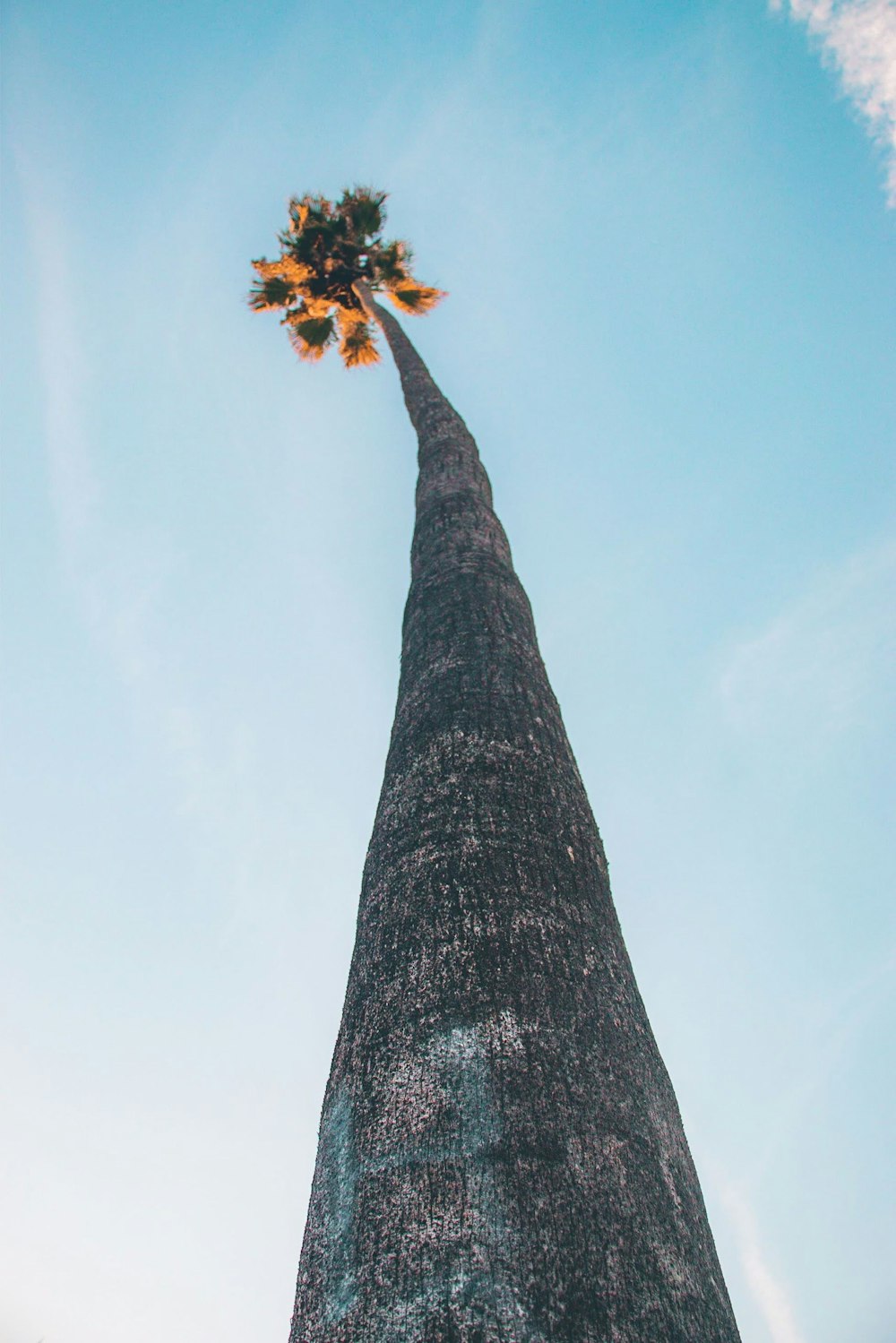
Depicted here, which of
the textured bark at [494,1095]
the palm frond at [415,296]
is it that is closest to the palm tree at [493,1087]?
the textured bark at [494,1095]

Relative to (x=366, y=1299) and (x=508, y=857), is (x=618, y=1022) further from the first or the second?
(x=366, y=1299)

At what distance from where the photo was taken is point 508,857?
2840 mm

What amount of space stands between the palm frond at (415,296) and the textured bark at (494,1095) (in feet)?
30.0

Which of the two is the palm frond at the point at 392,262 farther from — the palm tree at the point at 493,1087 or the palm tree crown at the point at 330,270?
the palm tree at the point at 493,1087

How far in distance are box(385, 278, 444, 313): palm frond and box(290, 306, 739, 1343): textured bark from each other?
916 cm

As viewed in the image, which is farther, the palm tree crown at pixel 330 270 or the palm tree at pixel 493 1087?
the palm tree crown at pixel 330 270

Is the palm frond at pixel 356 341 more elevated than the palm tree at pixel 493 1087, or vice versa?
the palm frond at pixel 356 341

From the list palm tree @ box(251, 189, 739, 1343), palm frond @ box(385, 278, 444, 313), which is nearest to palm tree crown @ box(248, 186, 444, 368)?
palm frond @ box(385, 278, 444, 313)

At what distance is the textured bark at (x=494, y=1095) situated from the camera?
6.23ft

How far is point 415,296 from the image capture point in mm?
11172

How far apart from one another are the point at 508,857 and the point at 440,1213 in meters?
1.11

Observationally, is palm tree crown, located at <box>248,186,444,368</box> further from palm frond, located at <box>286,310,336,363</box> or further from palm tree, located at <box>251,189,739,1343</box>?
palm tree, located at <box>251,189,739,1343</box>

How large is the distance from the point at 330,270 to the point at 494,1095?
1150cm

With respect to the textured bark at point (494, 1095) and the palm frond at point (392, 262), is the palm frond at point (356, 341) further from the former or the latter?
the textured bark at point (494, 1095)
